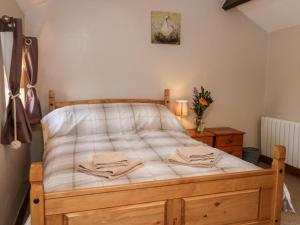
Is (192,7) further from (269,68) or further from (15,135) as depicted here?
(15,135)

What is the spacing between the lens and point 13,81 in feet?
6.07

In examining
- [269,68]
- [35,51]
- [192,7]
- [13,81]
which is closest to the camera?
[13,81]

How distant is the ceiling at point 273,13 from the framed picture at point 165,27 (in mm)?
942

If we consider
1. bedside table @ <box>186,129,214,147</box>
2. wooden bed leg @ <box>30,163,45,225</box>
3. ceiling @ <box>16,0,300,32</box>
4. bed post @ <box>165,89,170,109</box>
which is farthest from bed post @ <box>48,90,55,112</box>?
wooden bed leg @ <box>30,163,45,225</box>

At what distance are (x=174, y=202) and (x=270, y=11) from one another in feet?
9.76

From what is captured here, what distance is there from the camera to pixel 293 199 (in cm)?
275

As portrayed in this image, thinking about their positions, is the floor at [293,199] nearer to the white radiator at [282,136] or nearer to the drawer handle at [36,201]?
the white radiator at [282,136]

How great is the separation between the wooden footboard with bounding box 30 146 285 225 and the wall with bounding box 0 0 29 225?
2.61ft

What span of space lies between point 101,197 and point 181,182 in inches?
17.3

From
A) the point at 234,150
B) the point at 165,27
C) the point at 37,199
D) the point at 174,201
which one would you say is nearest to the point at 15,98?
the point at 37,199

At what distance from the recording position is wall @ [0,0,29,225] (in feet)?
6.19

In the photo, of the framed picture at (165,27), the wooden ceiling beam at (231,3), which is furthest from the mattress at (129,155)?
the wooden ceiling beam at (231,3)

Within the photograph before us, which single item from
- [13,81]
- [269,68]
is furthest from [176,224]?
[269,68]

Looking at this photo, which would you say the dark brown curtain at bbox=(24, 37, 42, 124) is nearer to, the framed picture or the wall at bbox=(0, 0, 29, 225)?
the wall at bbox=(0, 0, 29, 225)
